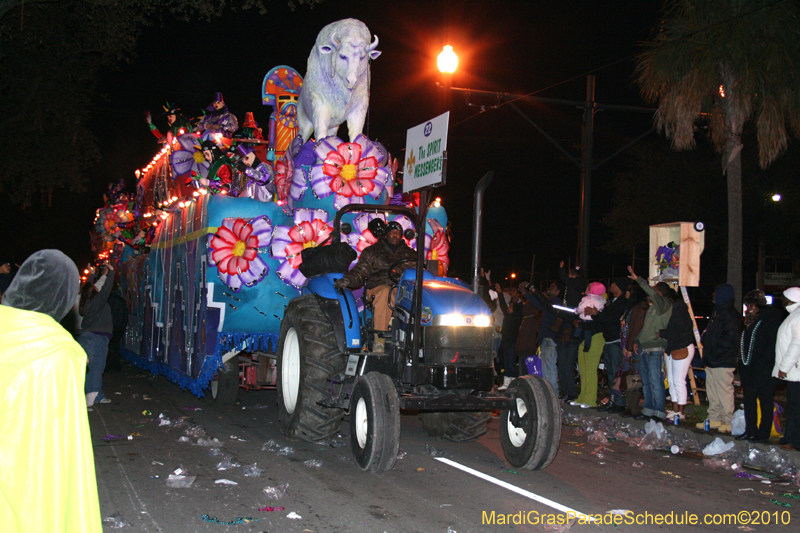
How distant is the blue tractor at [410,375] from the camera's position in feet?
19.0

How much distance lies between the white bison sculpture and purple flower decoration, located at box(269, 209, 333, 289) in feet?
6.34

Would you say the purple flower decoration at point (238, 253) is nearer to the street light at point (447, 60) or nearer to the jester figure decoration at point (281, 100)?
the jester figure decoration at point (281, 100)

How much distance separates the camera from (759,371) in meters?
7.86

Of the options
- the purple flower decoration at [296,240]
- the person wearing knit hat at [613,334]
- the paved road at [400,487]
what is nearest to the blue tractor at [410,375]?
the paved road at [400,487]

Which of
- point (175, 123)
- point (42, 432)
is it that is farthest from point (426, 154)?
point (175, 123)

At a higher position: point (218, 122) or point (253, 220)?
point (218, 122)

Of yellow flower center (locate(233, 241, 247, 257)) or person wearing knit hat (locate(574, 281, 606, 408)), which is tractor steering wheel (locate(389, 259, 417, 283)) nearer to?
yellow flower center (locate(233, 241, 247, 257))

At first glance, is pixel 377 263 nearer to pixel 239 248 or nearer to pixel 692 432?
pixel 239 248

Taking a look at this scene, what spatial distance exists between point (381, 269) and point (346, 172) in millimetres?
2177

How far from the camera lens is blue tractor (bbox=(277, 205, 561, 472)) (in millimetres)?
5781

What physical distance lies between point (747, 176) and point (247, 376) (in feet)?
70.7

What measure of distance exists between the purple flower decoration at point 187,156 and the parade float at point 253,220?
0.02m

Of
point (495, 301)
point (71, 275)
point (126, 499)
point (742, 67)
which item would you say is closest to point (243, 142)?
point (495, 301)

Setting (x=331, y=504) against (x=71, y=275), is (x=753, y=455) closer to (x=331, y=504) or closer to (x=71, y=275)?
(x=331, y=504)
